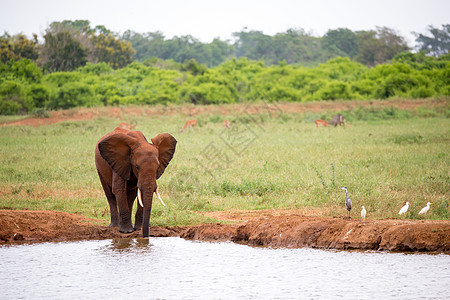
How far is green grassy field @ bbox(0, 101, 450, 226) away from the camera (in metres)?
13.3

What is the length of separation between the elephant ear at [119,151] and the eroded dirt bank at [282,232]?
3.90ft

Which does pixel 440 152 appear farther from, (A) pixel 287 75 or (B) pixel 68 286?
(A) pixel 287 75

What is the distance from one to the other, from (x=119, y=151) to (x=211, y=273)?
3276 mm

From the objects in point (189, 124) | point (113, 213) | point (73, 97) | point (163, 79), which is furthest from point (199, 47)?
point (113, 213)

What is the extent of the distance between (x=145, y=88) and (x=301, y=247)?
39.1 metres

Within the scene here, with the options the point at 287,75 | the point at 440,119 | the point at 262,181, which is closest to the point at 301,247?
the point at 262,181

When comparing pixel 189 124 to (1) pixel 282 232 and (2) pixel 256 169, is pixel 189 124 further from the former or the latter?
(1) pixel 282 232

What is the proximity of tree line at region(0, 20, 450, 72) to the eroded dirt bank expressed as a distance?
49.0m

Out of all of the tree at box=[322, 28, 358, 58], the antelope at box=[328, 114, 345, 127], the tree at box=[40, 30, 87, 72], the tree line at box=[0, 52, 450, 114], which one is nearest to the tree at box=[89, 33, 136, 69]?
the tree at box=[40, 30, 87, 72]

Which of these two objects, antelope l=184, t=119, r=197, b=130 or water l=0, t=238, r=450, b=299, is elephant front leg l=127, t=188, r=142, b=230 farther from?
antelope l=184, t=119, r=197, b=130

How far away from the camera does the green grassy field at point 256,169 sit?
523 inches

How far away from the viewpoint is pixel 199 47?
8900 centimetres

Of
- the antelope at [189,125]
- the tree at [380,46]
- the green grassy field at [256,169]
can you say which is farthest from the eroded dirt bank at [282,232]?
the tree at [380,46]

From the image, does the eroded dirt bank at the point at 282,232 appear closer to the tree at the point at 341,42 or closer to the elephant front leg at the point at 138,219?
the elephant front leg at the point at 138,219
